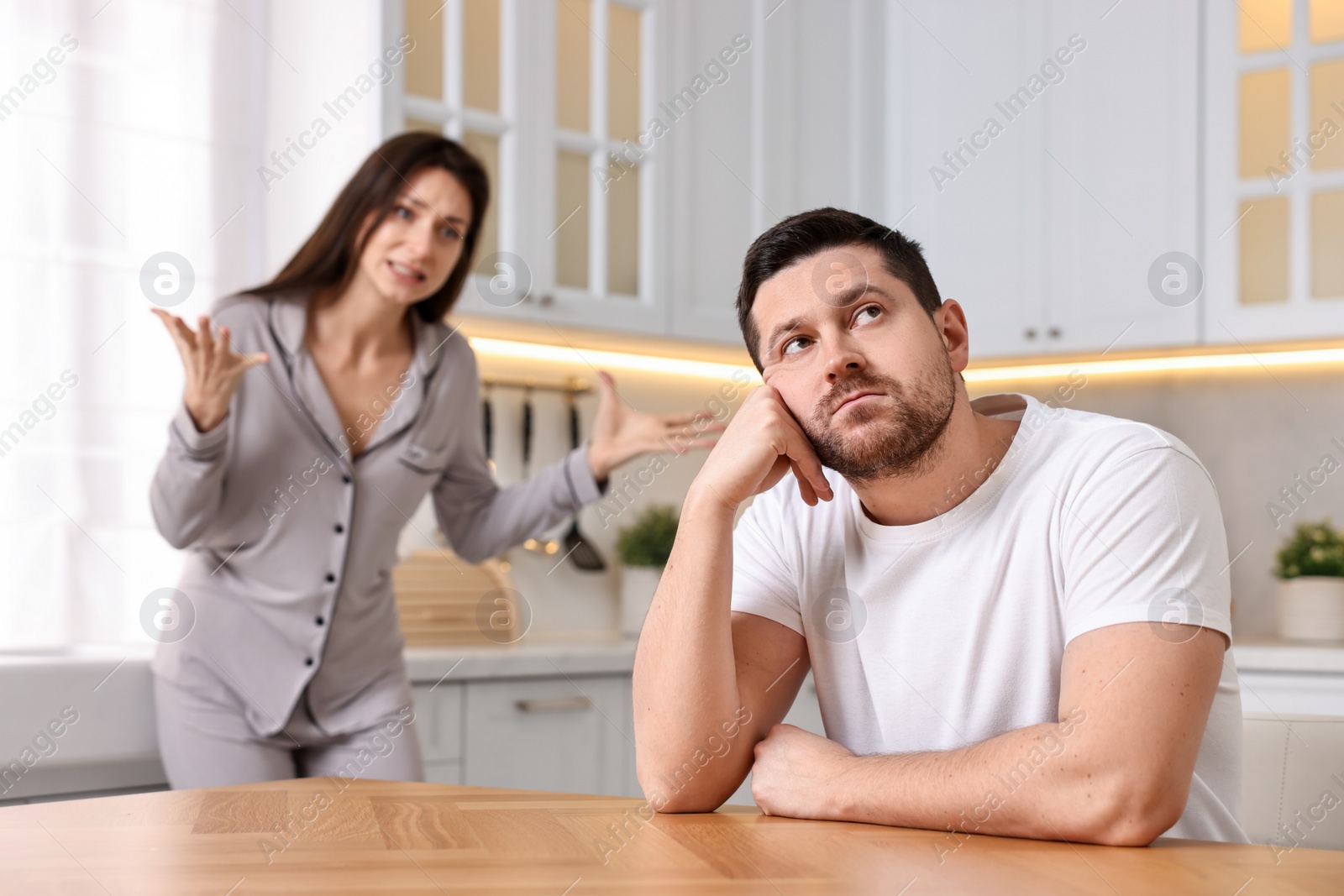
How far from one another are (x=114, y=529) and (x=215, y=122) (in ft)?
2.99

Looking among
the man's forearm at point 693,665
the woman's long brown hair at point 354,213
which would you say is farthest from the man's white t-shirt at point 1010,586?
the woman's long brown hair at point 354,213

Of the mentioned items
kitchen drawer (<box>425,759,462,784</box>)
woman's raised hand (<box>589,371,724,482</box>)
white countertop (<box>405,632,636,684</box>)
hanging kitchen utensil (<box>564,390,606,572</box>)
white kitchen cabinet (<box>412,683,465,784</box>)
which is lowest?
kitchen drawer (<box>425,759,462,784</box>)

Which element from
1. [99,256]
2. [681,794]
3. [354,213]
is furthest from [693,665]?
[99,256]

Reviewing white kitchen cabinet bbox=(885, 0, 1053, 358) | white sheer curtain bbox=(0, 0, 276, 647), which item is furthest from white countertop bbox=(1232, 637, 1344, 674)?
white sheer curtain bbox=(0, 0, 276, 647)

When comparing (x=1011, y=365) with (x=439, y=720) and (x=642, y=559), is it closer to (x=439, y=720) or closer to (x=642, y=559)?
(x=642, y=559)

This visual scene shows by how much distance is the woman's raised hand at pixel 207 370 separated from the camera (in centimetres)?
173

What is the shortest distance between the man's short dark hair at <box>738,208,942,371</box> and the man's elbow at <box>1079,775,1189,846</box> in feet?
1.86

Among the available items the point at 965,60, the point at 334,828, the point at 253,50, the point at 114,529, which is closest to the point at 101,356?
the point at 114,529

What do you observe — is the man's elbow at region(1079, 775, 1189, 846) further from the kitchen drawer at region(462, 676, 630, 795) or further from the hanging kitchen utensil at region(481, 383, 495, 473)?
the hanging kitchen utensil at region(481, 383, 495, 473)

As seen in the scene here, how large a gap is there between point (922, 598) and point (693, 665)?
0.80 feet

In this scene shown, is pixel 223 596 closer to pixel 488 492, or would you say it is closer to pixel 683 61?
pixel 488 492

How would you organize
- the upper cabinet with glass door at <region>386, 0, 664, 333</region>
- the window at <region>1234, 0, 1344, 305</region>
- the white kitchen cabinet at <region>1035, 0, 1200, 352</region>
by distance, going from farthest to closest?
the white kitchen cabinet at <region>1035, 0, 1200, 352</region>, the window at <region>1234, 0, 1344, 305</region>, the upper cabinet with glass door at <region>386, 0, 664, 333</region>

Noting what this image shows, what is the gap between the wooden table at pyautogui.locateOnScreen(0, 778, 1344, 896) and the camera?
761mm

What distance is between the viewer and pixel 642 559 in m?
3.18
